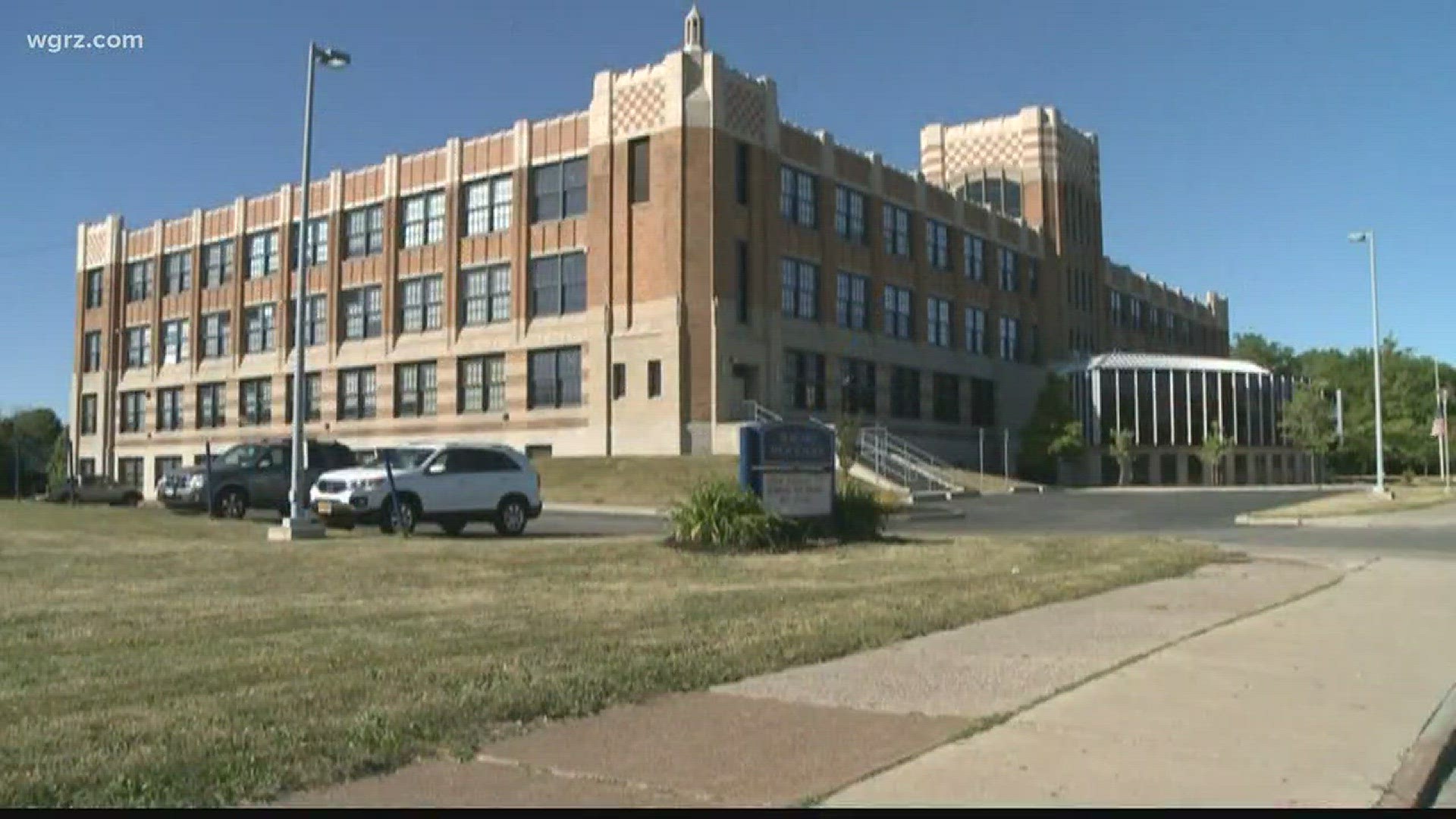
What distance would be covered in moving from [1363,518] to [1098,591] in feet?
66.6

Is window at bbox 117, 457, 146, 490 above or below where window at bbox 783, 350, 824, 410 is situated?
below

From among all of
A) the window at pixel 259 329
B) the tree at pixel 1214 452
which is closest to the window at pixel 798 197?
the tree at pixel 1214 452

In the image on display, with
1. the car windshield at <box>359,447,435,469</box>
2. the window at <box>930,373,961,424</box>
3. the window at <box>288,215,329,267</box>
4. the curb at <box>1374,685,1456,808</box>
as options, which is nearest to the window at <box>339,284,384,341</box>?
the window at <box>288,215,329,267</box>

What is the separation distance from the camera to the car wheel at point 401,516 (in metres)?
21.8

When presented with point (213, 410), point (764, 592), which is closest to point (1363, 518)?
point (764, 592)

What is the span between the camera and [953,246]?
60.1 metres

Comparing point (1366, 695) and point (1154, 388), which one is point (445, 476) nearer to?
point (1366, 695)

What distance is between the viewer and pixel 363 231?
56.2 m

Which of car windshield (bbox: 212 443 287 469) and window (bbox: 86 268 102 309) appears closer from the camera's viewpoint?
car windshield (bbox: 212 443 287 469)

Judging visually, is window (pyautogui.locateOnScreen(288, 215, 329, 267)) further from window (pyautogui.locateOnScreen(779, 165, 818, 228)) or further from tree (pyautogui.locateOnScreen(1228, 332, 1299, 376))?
tree (pyautogui.locateOnScreen(1228, 332, 1299, 376))

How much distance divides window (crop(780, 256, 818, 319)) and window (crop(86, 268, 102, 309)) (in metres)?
42.8

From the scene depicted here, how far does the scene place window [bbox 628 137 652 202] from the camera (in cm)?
4619

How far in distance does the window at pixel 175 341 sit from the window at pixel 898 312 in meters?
35.6

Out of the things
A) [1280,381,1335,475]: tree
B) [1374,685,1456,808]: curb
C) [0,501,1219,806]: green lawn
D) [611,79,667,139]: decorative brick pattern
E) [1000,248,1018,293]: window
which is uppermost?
[611,79,667,139]: decorative brick pattern
